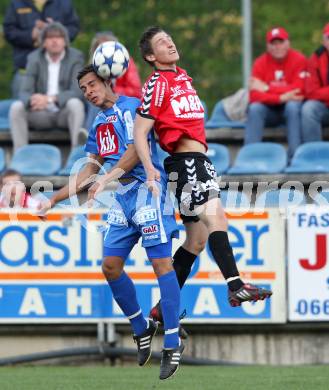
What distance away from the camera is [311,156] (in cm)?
1261

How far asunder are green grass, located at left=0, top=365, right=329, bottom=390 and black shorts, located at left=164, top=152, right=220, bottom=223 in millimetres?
1375

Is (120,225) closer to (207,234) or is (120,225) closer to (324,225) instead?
(207,234)

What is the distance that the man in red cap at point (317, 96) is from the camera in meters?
12.8

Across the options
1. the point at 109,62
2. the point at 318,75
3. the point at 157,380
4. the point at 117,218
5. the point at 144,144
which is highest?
the point at 318,75

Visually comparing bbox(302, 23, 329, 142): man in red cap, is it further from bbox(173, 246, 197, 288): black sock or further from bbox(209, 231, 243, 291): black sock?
bbox(209, 231, 243, 291): black sock

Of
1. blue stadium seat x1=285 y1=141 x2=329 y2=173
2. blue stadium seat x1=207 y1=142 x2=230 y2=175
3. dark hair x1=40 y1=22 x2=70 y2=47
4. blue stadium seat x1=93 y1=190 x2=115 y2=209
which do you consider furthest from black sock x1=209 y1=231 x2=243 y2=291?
dark hair x1=40 y1=22 x2=70 y2=47

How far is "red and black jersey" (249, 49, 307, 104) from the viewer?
13133 mm

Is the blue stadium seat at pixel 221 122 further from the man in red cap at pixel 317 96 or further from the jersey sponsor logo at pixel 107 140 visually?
the jersey sponsor logo at pixel 107 140

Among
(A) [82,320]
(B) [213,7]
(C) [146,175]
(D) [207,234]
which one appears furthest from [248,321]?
(B) [213,7]

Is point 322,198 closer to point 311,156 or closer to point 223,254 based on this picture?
point 311,156

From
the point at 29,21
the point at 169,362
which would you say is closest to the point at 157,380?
the point at 169,362

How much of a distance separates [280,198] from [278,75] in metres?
2.19

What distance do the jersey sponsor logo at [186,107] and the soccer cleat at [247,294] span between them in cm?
126

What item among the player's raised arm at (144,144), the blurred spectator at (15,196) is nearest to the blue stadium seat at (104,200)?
the blurred spectator at (15,196)
